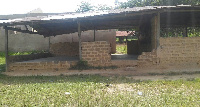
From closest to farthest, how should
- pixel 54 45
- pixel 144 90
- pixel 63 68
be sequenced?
pixel 144 90, pixel 63 68, pixel 54 45

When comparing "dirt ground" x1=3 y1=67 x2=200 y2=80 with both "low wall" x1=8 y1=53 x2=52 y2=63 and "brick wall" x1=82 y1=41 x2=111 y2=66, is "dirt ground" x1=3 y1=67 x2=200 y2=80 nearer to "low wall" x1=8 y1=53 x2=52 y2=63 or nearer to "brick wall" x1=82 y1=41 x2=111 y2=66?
"brick wall" x1=82 y1=41 x2=111 y2=66

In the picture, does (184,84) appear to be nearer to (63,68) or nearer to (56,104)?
(56,104)

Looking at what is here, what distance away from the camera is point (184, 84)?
4.44 metres

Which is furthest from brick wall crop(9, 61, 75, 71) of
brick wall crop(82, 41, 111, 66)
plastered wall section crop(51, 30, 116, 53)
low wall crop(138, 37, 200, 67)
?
plastered wall section crop(51, 30, 116, 53)

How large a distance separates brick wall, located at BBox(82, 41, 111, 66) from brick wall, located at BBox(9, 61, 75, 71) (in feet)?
2.46

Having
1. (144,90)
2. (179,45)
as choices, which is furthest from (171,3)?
(144,90)

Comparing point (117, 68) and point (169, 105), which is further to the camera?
point (117, 68)

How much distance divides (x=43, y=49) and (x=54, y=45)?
173 centimetres

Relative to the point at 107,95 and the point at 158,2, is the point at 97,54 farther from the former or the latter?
the point at 158,2

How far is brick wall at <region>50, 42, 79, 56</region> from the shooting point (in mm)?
12297

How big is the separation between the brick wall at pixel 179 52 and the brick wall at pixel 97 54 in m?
2.21

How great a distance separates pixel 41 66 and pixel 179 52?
5.99m

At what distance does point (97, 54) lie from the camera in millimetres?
7242

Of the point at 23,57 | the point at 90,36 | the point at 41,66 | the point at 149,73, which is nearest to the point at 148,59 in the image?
the point at 149,73
